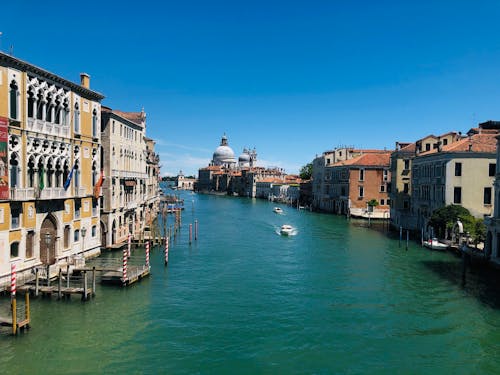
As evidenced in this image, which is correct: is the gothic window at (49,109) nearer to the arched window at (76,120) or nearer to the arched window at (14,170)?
the arched window at (76,120)

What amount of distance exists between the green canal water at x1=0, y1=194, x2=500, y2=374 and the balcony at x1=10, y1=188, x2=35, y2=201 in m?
3.97

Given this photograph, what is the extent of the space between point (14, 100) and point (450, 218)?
26404 mm

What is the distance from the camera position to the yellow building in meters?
17.4

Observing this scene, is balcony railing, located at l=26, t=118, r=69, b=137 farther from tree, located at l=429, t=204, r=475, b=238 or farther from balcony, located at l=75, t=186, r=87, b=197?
tree, located at l=429, t=204, r=475, b=238

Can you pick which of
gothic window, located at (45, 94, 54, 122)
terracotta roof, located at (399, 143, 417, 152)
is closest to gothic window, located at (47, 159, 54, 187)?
gothic window, located at (45, 94, 54, 122)

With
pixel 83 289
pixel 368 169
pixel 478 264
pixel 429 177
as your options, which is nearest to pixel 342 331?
pixel 83 289

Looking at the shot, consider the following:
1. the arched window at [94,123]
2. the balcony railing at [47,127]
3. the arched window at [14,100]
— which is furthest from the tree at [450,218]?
the arched window at [14,100]

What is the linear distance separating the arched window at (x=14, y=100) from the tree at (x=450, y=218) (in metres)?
26.1

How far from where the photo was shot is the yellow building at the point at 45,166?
1744cm

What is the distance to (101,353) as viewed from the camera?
42.5 ft

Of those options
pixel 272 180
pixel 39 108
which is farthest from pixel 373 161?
pixel 272 180

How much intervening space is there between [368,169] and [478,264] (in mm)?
34665

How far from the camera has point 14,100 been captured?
1795 centimetres

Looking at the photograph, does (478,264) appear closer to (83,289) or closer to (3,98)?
(83,289)
